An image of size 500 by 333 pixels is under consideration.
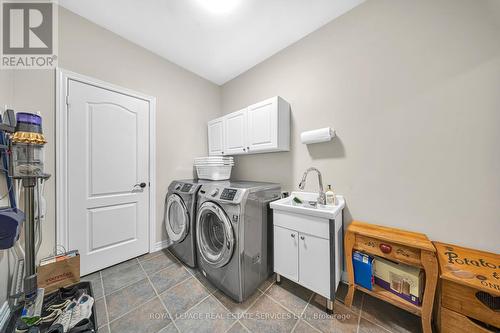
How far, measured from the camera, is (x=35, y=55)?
58.2 inches

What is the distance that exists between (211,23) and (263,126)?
1228mm

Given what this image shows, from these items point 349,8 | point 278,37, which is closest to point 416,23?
point 349,8

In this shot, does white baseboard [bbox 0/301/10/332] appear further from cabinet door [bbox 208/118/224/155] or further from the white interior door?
cabinet door [bbox 208/118/224/155]

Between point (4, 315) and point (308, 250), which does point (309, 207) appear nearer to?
point (308, 250)

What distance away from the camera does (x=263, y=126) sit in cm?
194

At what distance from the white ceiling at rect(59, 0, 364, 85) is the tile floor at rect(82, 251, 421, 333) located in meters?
2.73

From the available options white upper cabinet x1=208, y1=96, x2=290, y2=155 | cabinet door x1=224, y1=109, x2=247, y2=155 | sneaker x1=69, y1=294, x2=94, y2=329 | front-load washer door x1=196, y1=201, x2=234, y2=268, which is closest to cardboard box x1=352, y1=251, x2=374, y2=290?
front-load washer door x1=196, y1=201, x2=234, y2=268

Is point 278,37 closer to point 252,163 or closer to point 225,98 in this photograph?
point 225,98

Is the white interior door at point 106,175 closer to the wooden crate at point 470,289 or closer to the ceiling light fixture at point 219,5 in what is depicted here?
the ceiling light fixture at point 219,5

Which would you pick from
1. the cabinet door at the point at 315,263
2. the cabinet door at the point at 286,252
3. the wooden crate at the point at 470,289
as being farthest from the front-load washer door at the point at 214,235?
the wooden crate at the point at 470,289

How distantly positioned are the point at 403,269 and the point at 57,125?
127 inches

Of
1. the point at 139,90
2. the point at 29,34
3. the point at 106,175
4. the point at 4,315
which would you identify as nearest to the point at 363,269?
the point at 4,315

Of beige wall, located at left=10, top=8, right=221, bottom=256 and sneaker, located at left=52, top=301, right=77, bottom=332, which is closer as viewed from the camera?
sneaker, located at left=52, top=301, right=77, bottom=332

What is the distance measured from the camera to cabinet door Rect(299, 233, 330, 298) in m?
1.27
